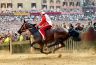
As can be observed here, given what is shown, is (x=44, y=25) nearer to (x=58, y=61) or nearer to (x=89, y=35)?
(x=58, y=61)

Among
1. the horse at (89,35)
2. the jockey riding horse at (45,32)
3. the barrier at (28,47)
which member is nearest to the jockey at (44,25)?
→ the jockey riding horse at (45,32)

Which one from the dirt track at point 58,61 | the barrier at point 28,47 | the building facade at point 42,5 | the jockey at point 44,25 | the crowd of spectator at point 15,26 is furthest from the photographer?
the building facade at point 42,5

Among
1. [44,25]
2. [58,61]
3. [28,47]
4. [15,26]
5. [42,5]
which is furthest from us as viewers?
[42,5]

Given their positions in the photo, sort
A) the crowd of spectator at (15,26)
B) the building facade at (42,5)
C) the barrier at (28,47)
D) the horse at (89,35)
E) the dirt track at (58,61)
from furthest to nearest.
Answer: the building facade at (42,5), the crowd of spectator at (15,26), the barrier at (28,47), the horse at (89,35), the dirt track at (58,61)

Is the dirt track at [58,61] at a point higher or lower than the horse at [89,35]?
lower

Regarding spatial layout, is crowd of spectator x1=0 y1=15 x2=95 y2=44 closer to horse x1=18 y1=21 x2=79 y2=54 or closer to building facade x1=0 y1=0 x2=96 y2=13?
horse x1=18 y1=21 x2=79 y2=54

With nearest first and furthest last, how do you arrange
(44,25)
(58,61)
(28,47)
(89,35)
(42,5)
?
1. (58,61)
2. (44,25)
3. (89,35)
4. (28,47)
5. (42,5)

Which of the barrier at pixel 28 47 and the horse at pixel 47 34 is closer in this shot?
the horse at pixel 47 34

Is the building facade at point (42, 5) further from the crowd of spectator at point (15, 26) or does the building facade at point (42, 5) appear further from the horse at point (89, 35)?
the horse at point (89, 35)

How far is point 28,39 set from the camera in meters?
18.7

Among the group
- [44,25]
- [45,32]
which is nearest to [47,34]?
[45,32]

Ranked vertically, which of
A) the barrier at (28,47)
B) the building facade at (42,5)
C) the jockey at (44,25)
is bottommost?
the barrier at (28,47)

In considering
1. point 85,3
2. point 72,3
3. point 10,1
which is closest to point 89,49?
point 10,1

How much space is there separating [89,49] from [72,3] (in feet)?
329
